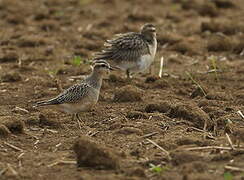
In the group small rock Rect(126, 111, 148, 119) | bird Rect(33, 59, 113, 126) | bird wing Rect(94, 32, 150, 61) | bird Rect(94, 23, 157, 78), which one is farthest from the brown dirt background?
bird wing Rect(94, 32, 150, 61)

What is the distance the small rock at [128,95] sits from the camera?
1112 centimetres

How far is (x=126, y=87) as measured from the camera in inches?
Result: 444

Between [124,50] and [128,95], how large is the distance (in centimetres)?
136

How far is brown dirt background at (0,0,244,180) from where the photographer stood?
8.16m

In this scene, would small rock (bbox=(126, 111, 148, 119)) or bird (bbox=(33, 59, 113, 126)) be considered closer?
bird (bbox=(33, 59, 113, 126))

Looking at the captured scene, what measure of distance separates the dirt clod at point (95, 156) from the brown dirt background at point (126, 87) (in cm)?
7

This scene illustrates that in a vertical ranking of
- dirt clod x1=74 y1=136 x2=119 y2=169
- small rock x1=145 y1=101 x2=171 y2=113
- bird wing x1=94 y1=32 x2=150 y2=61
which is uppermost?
bird wing x1=94 y1=32 x2=150 y2=61

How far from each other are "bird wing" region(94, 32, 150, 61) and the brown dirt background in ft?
1.54

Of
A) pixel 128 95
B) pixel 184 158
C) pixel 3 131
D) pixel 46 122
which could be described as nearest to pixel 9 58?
pixel 128 95

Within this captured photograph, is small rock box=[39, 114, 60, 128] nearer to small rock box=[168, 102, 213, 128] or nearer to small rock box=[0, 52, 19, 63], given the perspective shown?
small rock box=[168, 102, 213, 128]

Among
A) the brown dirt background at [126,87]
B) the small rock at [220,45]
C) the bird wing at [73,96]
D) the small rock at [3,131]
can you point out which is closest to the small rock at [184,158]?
the brown dirt background at [126,87]

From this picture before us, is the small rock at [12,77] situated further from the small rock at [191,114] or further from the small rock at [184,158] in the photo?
the small rock at [184,158]

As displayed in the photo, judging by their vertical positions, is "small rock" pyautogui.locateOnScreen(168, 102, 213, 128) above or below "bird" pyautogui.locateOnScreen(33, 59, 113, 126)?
below

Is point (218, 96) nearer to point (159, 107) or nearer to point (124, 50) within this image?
point (159, 107)
